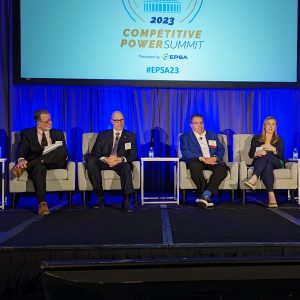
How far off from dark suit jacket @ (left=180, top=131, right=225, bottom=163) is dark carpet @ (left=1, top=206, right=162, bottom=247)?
792 millimetres

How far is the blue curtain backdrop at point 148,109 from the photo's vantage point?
4820 millimetres

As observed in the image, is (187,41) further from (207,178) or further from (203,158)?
(207,178)

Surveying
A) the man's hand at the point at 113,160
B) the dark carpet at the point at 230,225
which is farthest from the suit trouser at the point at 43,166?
the dark carpet at the point at 230,225

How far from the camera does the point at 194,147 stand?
4074 mm

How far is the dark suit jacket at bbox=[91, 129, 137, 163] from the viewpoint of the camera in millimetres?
3943

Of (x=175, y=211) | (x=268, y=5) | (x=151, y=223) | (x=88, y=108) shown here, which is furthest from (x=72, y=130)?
(x=268, y=5)

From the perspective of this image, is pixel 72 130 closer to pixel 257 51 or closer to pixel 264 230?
pixel 257 51

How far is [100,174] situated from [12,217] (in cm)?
90

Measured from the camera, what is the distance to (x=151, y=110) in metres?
4.90

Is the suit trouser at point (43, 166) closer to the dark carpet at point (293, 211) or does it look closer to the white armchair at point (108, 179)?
the white armchair at point (108, 179)

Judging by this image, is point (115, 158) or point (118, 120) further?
point (118, 120)

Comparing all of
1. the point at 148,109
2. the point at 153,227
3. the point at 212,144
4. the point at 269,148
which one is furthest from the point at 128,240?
the point at 148,109

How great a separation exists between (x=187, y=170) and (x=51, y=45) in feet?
7.45

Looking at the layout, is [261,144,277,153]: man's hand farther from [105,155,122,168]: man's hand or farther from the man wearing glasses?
[105,155,122,168]: man's hand
